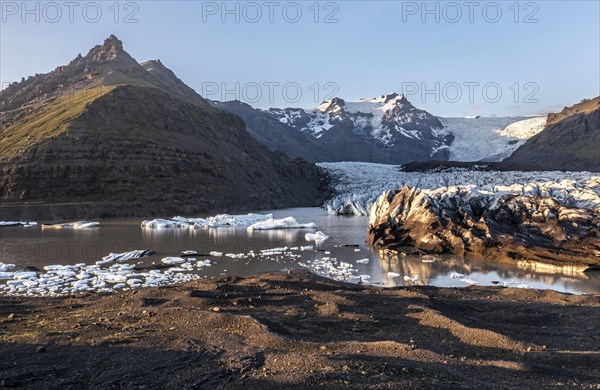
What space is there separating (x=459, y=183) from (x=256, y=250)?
4442cm

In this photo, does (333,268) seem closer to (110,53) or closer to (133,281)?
(133,281)

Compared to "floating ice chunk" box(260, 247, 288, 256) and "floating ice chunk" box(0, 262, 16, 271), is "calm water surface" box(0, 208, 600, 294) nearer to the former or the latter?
"floating ice chunk" box(0, 262, 16, 271)

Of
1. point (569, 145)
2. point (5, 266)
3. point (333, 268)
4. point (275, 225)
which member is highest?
point (569, 145)

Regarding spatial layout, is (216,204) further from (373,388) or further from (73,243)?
(373,388)

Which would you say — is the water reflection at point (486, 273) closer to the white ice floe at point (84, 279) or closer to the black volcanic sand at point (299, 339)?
the black volcanic sand at point (299, 339)

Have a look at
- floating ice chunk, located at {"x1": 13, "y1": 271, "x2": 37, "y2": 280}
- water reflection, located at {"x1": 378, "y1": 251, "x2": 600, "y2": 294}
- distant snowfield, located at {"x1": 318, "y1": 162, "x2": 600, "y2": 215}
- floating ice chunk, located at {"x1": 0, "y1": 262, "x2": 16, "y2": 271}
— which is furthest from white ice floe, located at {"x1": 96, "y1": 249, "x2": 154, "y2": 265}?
distant snowfield, located at {"x1": 318, "y1": 162, "x2": 600, "y2": 215}

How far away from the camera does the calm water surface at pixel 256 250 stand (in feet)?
57.5

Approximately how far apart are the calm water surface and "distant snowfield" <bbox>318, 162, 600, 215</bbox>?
9128 millimetres

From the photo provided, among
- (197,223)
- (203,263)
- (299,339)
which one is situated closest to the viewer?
(299,339)

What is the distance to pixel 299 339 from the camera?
8.52 meters

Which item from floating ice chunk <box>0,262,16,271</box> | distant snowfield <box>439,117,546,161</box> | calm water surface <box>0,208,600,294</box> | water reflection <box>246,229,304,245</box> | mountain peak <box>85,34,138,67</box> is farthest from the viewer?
distant snowfield <box>439,117,546,161</box>

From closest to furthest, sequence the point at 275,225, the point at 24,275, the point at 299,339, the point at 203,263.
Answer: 1. the point at 299,339
2. the point at 24,275
3. the point at 203,263
4. the point at 275,225

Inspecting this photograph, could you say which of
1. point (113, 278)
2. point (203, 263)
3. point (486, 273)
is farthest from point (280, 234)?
point (113, 278)

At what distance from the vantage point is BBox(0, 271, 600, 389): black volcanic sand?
6.35 meters
